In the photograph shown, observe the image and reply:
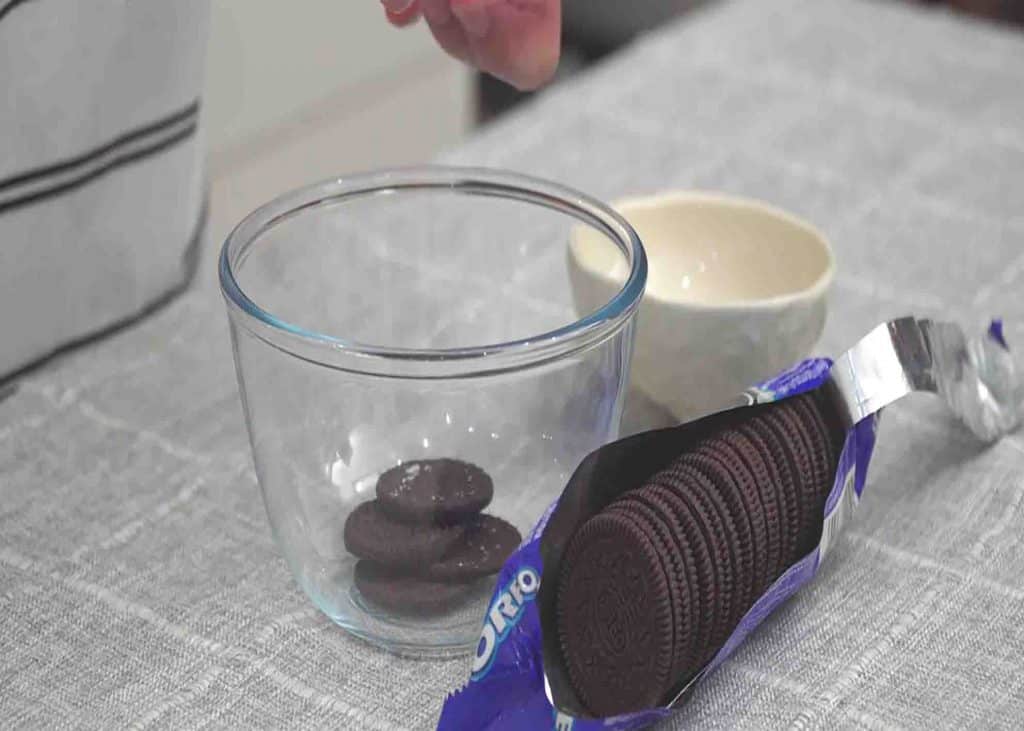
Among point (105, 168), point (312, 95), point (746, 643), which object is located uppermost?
point (105, 168)

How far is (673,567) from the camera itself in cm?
46

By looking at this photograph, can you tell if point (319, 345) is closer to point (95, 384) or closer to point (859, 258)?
point (95, 384)

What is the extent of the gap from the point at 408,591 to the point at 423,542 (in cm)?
2

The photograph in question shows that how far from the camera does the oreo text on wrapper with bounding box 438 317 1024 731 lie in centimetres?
46

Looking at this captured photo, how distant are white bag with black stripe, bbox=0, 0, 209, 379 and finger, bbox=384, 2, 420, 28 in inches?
4.5

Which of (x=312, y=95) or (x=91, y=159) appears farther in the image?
(x=312, y=95)

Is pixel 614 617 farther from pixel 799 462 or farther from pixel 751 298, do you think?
pixel 751 298

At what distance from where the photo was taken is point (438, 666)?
0.51 m

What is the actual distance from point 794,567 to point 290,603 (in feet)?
0.62

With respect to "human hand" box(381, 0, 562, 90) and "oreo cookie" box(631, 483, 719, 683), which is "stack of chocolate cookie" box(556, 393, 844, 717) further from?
"human hand" box(381, 0, 562, 90)

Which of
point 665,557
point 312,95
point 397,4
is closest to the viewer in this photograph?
point 665,557

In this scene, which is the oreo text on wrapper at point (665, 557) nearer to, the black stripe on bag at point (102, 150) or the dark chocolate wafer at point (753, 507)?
the dark chocolate wafer at point (753, 507)

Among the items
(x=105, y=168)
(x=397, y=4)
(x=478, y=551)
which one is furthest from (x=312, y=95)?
(x=478, y=551)

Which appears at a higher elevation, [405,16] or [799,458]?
[405,16]
